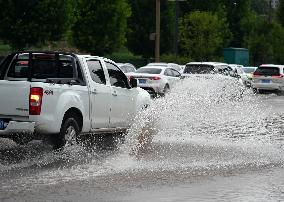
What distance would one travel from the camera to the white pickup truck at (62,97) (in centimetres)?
1158

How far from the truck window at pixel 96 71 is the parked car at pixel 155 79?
1849 centimetres

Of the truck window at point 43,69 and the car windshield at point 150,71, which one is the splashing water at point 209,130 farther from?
the car windshield at point 150,71

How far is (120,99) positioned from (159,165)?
2.78m

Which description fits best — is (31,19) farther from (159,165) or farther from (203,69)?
(159,165)

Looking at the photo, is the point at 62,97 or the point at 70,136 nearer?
the point at 62,97

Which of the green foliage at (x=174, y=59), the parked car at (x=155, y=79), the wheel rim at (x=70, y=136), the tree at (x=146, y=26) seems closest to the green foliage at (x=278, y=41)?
the tree at (x=146, y=26)

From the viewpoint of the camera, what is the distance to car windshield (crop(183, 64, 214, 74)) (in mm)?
30941

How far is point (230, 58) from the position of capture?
A: 227 feet

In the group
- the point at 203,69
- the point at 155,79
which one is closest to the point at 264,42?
the point at 155,79

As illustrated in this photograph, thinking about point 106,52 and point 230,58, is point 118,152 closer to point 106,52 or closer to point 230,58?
point 106,52

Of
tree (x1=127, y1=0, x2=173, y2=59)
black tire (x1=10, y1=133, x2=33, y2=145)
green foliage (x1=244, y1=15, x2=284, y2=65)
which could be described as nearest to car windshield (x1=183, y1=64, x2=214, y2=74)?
black tire (x1=10, y1=133, x2=33, y2=145)

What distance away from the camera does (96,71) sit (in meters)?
13.5

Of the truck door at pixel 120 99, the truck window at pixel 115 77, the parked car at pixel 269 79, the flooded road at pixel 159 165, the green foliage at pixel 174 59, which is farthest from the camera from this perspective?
the green foliage at pixel 174 59

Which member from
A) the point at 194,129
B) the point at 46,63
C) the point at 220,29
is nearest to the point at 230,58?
the point at 220,29
